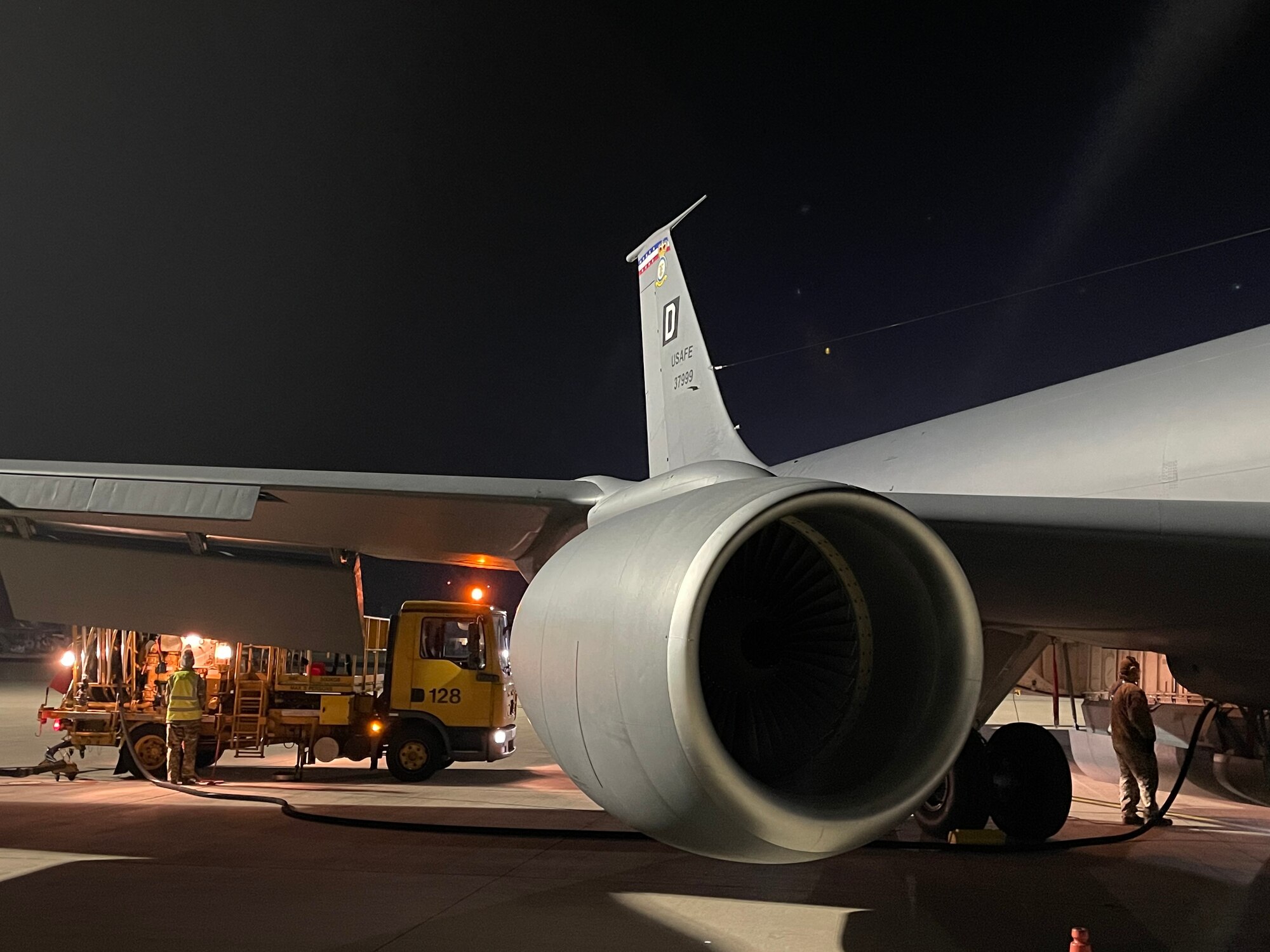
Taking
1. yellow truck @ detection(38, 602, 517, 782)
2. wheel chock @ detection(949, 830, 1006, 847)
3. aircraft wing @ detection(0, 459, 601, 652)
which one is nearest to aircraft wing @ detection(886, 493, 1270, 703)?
aircraft wing @ detection(0, 459, 601, 652)

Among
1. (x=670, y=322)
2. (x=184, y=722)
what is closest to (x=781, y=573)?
(x=670, y=322)

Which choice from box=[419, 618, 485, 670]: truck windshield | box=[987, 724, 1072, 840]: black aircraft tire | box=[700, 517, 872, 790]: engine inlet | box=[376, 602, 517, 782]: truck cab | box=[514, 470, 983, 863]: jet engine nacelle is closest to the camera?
box=[514, 470, 983, 863]: jet engine nacelle

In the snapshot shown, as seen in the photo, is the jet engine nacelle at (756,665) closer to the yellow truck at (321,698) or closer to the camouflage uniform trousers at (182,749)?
the camouflage uniform trousers at (182,749)

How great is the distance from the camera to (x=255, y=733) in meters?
11.1

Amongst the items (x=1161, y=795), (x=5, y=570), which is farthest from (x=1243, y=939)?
(x=5, y=570)

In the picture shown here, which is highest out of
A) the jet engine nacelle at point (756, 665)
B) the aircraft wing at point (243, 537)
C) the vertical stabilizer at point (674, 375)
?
the vertical stabilizer at point (674, 375)

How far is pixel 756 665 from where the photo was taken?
344cm

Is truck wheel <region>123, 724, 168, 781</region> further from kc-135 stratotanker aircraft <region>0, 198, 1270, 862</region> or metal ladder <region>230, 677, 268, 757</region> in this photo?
kc-135 stratotanker aircraft <region>0, 198, 1270, 862</region>

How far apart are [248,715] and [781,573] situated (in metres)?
9.27

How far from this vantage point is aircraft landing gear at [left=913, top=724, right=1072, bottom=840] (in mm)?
7164

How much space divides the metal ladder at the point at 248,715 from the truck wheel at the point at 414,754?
1.49 meters

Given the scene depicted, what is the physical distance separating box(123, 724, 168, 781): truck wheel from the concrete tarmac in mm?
2171

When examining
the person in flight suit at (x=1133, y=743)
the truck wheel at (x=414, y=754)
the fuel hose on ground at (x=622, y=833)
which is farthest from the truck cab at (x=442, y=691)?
the person in flight suit at (x=1133, y=743)

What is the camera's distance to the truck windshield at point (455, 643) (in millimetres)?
11508
